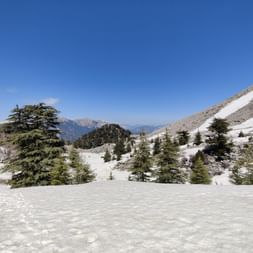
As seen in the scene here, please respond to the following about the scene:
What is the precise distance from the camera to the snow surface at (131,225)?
18.3 ft

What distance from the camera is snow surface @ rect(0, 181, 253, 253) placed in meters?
5.59

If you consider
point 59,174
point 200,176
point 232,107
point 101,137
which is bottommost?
point 200,176

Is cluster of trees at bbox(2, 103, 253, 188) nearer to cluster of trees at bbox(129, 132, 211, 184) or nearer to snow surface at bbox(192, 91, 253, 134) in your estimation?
cluster of trees at bbox(129, 132, 211, 184)

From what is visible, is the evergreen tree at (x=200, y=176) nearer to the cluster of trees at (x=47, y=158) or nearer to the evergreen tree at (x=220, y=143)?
the cluster of trees at (x=47, y=158)

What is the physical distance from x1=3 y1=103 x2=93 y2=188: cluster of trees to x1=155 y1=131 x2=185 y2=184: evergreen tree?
10029 mm

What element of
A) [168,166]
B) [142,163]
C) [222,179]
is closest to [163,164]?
[168,166]

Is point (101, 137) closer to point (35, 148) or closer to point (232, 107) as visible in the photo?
point (232, 107)

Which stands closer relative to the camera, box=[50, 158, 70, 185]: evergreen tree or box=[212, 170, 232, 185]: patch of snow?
box=[50, 158, 70, 185]: evergreen tree

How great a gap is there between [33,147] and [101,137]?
126 metres

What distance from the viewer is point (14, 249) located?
5.55m

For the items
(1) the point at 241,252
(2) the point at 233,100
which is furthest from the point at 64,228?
(2) the point at 233,100

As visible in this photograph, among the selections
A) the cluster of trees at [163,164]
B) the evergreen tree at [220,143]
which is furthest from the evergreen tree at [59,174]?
the evergreen tree at [220,143]

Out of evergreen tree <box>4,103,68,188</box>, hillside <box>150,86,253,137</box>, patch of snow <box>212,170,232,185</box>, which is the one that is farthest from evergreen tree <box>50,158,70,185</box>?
hillside <box>150,86,253,137</box>

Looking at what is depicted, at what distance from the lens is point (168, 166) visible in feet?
88.4
